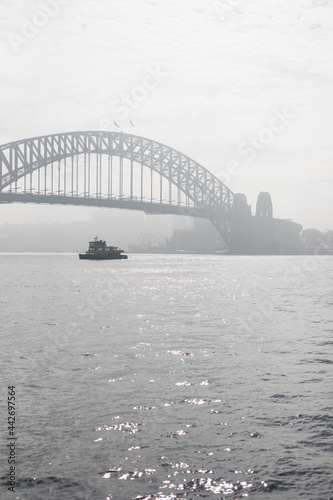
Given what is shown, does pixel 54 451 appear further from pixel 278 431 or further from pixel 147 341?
pixel 147 341

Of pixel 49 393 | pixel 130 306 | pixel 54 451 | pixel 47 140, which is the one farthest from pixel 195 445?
pixel 47 140

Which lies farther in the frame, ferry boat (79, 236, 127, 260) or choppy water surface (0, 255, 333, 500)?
ferry boat (79, 236, 127, 260)

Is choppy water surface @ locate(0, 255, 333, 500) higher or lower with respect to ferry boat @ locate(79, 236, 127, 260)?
lower

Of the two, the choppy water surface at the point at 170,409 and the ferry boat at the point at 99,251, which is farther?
the ferry boat at the point at 99,251

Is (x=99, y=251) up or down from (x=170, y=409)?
up

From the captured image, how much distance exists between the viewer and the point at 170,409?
10.7 m

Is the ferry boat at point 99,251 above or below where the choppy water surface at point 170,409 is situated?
above

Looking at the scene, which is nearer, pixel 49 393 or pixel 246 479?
pixel 246 479

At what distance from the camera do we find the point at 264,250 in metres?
174

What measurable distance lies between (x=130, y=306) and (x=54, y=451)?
73.2ft

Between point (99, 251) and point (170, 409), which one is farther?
point (99, 251)

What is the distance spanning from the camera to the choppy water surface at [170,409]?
7.49m

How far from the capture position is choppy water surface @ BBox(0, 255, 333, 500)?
749cm

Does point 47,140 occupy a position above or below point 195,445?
above
